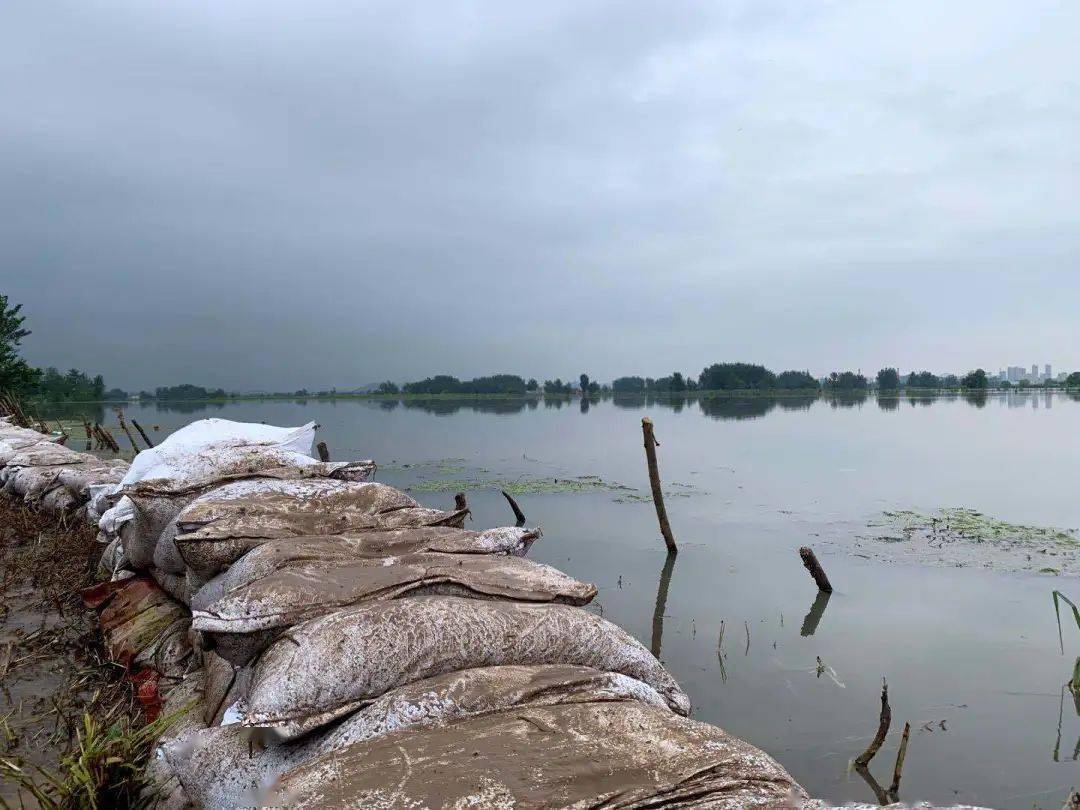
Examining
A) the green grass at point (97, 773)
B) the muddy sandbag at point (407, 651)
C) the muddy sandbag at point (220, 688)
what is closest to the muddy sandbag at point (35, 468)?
the muddy sandbag at point (220, 688)

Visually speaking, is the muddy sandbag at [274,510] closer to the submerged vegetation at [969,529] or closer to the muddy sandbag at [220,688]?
the muddy sandbag at [220,688]

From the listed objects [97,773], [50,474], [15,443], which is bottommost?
[97,773]

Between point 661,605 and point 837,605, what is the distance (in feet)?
6.29

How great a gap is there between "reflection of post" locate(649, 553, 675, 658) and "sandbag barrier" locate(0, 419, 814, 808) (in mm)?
3190

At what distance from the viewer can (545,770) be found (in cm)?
154

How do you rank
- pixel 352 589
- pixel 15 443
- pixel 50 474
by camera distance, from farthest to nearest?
1. pixel 15 443
2. pixel 50 474
3. pixel 352 589

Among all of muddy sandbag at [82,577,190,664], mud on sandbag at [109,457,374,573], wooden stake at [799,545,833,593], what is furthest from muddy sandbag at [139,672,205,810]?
wooden stake at [799,545,833,593]

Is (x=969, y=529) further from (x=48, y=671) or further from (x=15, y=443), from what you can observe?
(x=15, y=443)

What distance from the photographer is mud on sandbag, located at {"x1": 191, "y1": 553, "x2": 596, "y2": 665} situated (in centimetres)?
232

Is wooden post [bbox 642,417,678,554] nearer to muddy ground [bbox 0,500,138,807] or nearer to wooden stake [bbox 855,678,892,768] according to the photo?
wooden stake [bbox 855,678,892,768]

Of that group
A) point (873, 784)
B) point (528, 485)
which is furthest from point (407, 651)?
point (528, 485)

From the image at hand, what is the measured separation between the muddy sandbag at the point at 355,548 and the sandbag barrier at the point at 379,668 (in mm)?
14

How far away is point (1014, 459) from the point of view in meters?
19.5

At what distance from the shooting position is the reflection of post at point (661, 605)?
630cm
